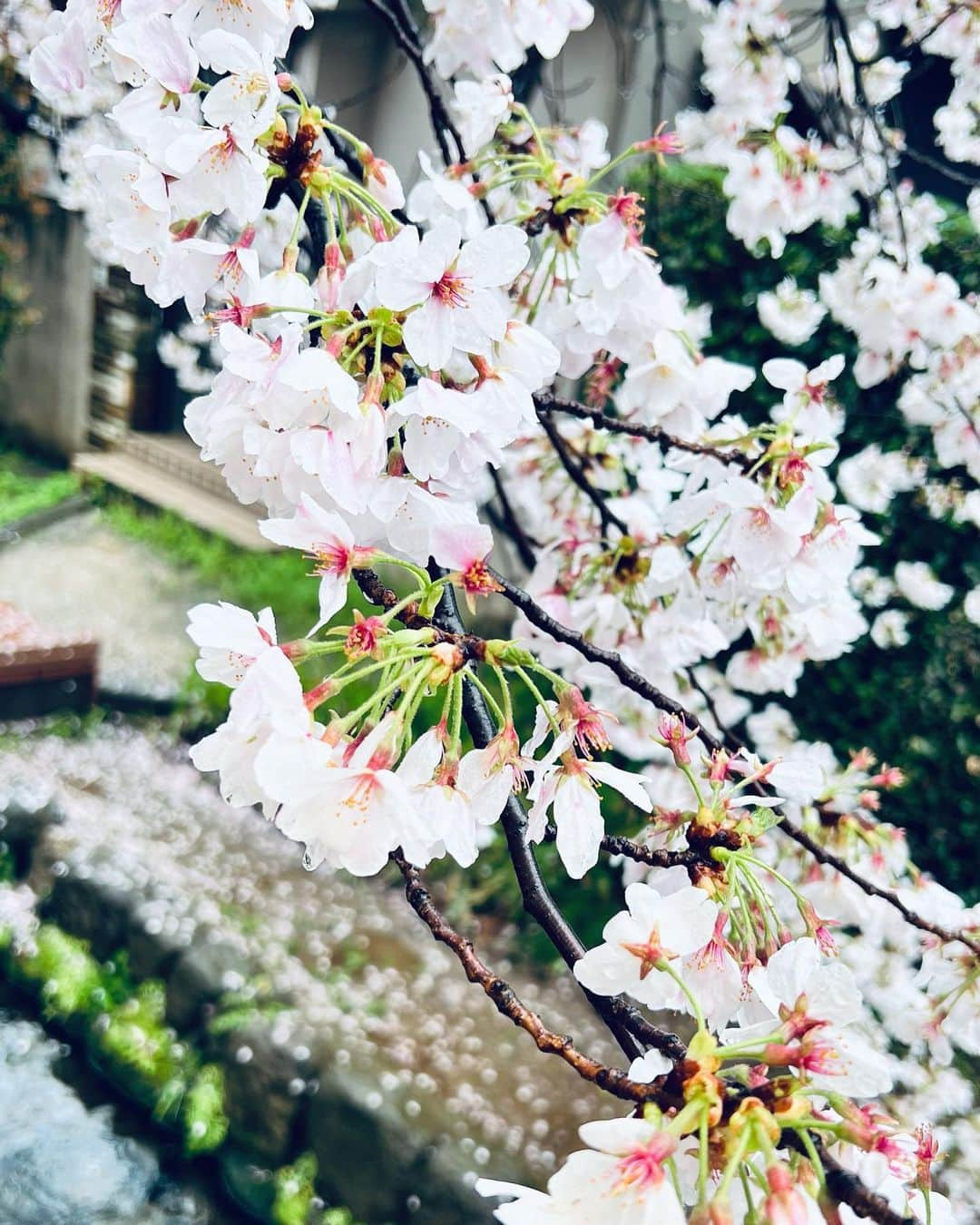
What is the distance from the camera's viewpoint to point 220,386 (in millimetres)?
751

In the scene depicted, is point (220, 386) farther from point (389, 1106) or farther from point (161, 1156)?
point (161, 1156)

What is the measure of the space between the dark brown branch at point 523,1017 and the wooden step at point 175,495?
5303 mm

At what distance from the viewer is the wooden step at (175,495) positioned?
238 inches

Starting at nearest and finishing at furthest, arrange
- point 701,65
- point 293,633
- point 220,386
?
point 220,386, point 293,633, point 701,65

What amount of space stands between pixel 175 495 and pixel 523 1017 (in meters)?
6.23

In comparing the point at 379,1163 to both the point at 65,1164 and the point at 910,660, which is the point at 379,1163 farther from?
the point at 910,660

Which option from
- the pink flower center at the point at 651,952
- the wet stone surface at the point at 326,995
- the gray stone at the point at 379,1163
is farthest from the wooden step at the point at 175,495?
the pink flower center at the point at 651,952

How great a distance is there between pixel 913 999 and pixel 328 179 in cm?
200

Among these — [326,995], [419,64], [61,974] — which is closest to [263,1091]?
[326,995]

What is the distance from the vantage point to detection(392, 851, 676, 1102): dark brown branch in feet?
1.82

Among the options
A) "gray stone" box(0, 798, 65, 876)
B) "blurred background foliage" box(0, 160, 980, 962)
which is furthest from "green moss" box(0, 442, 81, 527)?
"blurred background foliage" box(0, 160, 980, 962)

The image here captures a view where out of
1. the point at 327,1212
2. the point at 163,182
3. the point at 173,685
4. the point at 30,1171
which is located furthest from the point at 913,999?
the point at 173,685

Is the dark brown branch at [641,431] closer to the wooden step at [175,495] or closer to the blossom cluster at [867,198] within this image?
the blossom cluster at [867,198]

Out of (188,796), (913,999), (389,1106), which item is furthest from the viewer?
(188,796)
